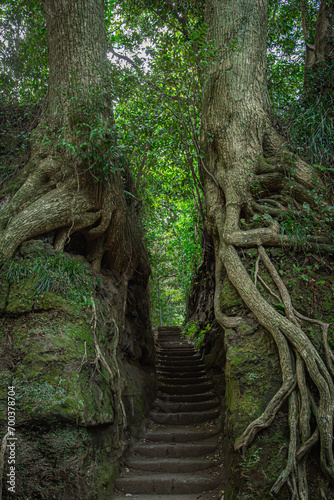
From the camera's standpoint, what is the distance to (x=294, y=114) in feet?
17.5

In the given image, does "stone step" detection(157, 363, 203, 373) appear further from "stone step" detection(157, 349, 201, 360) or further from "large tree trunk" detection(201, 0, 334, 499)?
"large tree trunk" detection(201, 0, 334, 499)

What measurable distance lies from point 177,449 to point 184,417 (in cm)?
90

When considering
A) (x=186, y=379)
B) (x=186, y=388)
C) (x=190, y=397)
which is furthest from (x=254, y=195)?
(x=186, y=379)

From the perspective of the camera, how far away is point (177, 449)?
4688 mm

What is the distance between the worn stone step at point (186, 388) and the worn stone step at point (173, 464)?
2078mm

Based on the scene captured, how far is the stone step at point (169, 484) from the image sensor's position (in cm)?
393

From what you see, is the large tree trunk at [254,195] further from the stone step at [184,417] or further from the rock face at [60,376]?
the stone step at [184,417]

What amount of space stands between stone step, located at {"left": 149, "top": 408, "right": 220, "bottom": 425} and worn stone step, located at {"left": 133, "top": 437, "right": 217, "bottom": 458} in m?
0.65

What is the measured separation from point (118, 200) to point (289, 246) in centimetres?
254

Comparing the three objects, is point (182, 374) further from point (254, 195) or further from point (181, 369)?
point (254, 195)

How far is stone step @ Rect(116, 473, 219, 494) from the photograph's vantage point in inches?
155

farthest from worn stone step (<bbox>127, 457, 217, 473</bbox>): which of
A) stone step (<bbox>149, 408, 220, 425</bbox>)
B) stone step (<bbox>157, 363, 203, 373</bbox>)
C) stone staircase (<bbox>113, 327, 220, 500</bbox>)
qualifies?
stone step (<bbox>157, 363, 203, 373</bbox>)

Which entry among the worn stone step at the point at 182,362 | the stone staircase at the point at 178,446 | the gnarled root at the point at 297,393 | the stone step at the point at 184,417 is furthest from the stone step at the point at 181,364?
the gnarled root at the point at 297,393

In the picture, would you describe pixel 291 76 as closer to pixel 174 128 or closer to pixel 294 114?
pixel 294 114
